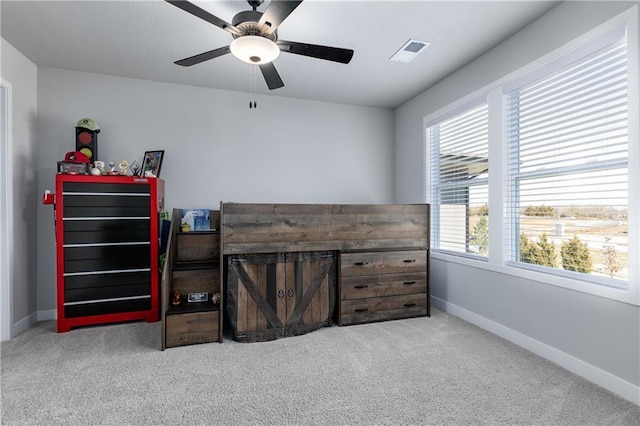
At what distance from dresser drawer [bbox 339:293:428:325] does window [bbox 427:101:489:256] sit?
0.77 m

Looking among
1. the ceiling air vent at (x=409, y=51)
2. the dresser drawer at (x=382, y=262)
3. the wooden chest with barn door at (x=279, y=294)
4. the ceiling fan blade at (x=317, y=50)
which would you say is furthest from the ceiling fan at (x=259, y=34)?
the dresser drawer at (x=382, y=262)

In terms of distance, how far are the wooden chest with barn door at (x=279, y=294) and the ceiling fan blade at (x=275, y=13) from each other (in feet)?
6.11

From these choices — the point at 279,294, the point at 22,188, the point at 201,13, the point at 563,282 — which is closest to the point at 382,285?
the point at 279,294

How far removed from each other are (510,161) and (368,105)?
86.3 inches

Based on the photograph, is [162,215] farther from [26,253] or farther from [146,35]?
[146,35]

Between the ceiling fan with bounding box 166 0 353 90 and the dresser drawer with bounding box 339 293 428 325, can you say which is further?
the dresser drawer with bounding box 339 293 428 325

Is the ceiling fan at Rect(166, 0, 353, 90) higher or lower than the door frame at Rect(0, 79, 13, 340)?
higher

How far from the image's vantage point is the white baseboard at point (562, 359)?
75.7 inches

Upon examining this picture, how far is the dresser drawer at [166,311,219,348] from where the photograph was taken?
8.56 feet

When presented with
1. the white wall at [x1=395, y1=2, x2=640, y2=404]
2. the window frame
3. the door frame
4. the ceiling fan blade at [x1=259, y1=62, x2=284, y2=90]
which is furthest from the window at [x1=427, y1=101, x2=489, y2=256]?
the door frame

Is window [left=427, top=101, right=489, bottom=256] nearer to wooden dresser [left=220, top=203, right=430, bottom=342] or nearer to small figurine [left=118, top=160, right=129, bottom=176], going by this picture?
wooden dresser [left=220, top=203, right=430, bottom=342]

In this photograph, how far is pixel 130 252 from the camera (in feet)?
10.2

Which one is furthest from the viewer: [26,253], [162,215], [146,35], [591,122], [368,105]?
[368,105]

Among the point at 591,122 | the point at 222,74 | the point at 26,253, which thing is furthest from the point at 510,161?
the point at 26,253
